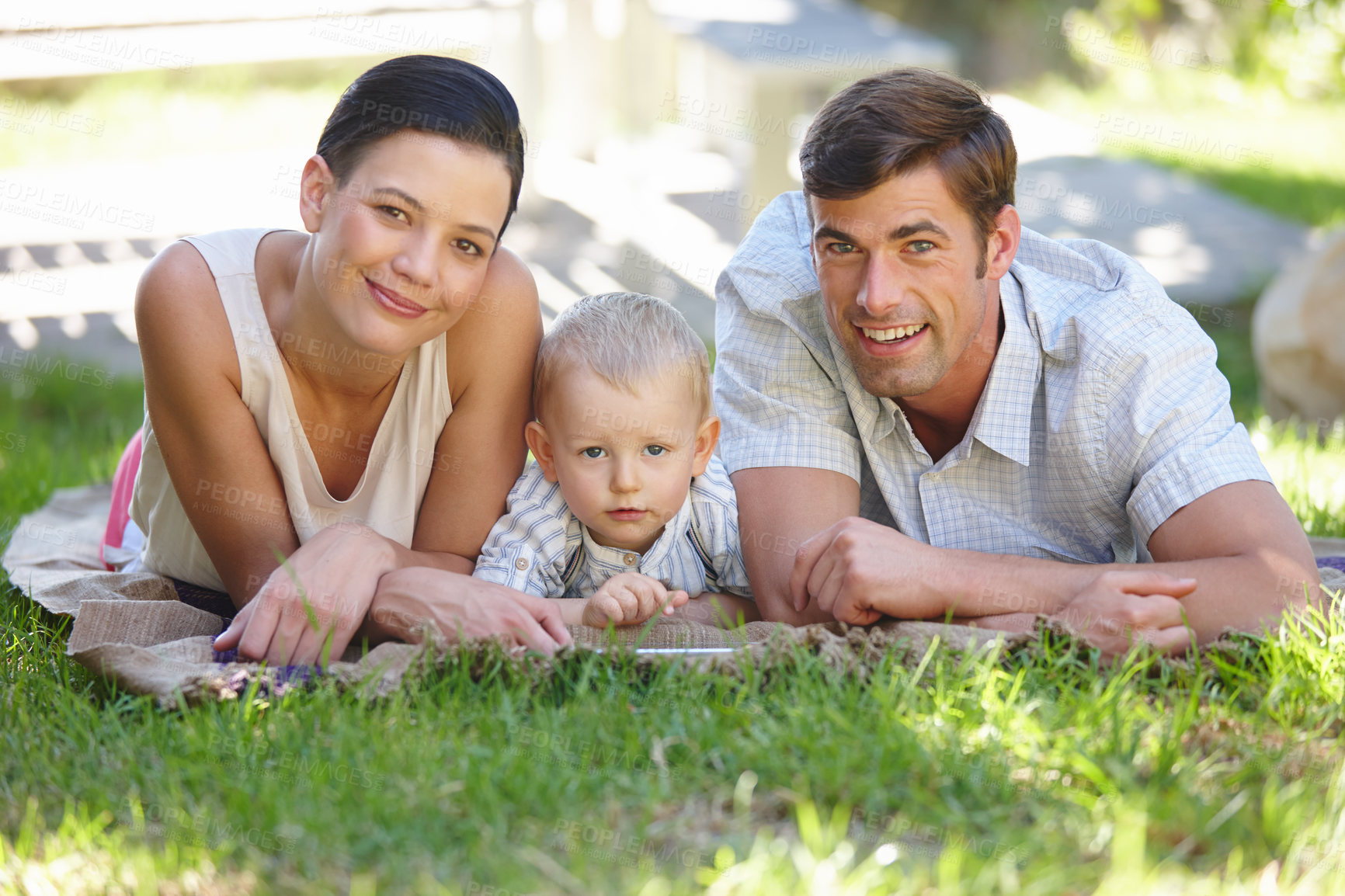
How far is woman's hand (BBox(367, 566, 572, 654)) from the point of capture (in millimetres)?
2541

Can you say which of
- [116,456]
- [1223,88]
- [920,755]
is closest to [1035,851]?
[920,755]

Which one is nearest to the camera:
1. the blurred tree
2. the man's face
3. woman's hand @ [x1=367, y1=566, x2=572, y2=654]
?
woman's hand @ [x1=367, y1=566, x2=572, y2=654]

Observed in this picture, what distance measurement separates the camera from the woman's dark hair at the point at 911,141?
2744 mm

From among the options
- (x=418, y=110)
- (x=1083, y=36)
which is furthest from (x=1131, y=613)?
(x=1083, y=36)

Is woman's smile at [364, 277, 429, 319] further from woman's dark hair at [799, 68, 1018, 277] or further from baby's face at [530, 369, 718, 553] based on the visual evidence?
woman's dark hair at [799, 68, 1018, 277]

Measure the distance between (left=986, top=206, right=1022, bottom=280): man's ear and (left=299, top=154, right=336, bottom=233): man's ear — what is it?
1596mm

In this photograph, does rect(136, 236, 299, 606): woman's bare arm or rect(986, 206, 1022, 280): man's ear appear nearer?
rect(136, 236, 299, 606): woman's bare arm

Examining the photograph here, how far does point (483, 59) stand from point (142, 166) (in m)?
3.15

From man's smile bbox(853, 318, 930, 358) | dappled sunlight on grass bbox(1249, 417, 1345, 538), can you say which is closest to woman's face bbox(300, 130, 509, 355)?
man's smile bbox(853, 318, 930, 358)

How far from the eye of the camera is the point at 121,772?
2.05m

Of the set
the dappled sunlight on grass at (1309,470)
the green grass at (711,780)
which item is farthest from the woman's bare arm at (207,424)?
the dappled sunlight on grass at (1309,470)

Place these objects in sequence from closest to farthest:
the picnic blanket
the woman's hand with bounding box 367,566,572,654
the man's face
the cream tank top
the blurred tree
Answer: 1. the picnic blanket
2. the woman's hand with bounding box 367,566,572,654
3. the man's face
4. the cream tank top
5. the blurred tree

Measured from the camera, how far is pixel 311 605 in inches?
99.7

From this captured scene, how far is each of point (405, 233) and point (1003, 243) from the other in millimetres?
1465
